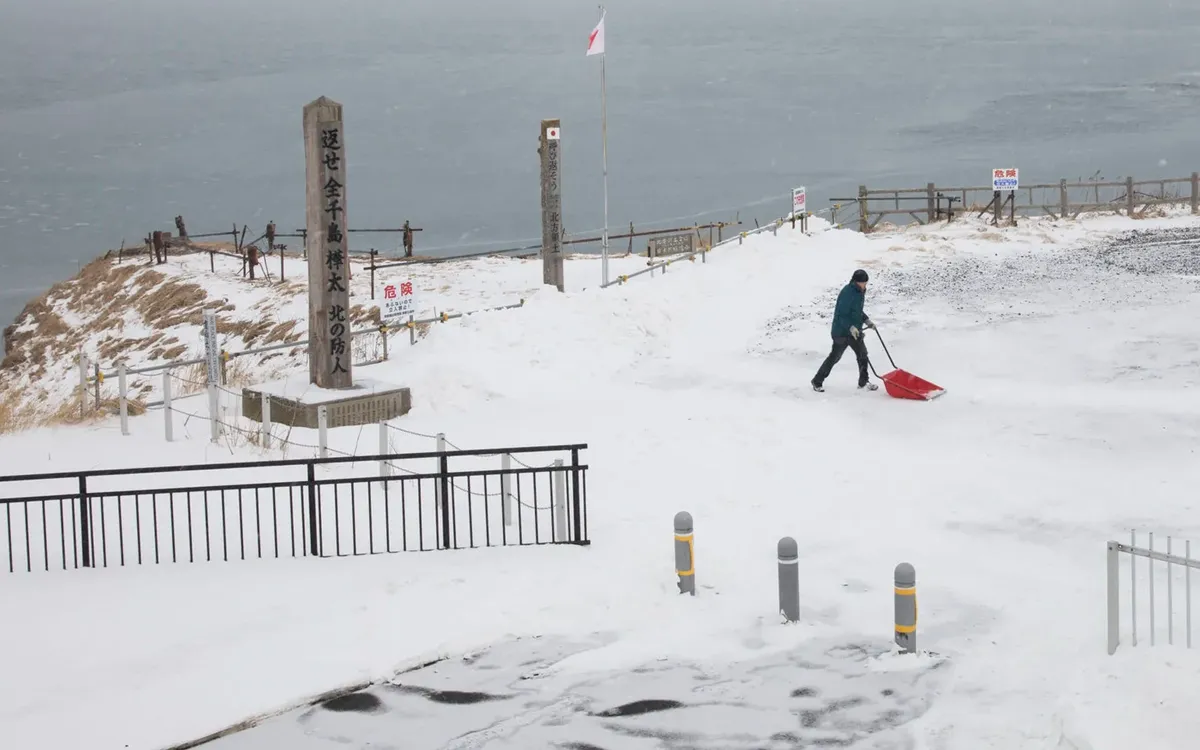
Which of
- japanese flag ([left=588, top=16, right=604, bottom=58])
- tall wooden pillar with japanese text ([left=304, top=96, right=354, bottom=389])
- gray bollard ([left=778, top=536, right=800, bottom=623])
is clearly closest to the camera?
gray bollard ([left=778, top=536, right=800, bottom=623])

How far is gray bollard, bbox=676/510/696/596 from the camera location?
9.70 metres

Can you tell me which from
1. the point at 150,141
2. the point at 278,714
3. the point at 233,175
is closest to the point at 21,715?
the point at 278,714

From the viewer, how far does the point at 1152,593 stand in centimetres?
824

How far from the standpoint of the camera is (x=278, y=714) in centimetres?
809

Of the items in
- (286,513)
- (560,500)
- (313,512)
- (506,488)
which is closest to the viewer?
(313,512)

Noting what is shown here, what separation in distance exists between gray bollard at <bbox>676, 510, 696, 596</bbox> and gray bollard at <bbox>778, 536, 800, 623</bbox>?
31.6 inches

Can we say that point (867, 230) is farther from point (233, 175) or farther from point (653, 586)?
point (233, 175)

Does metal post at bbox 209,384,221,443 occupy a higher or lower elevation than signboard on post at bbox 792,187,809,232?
lower

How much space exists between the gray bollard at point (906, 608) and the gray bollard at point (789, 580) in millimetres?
788

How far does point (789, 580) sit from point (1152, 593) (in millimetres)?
2304

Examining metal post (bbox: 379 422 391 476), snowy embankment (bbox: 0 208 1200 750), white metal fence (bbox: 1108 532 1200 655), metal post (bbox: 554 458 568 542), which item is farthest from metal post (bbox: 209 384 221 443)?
white metal fence (bbox: 1108 532 1200 655)

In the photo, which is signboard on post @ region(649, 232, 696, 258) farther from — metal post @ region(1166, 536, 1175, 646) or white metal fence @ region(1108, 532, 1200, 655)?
metal post @ region(1166, 536, 1175, 646)

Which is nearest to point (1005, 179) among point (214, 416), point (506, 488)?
point (214, 416)

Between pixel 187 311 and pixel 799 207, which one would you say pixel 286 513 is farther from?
pixel 187 311
